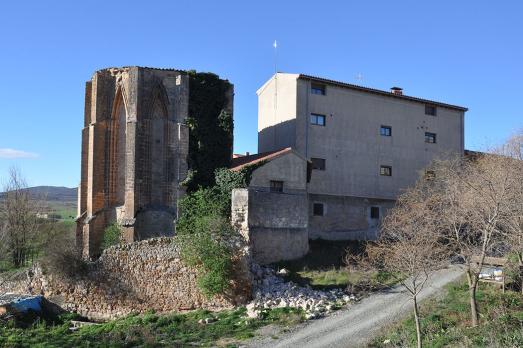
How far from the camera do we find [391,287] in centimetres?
2802

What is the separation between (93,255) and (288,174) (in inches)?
493

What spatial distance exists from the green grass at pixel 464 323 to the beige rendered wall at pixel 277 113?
1524cm

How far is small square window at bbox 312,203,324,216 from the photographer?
3716 cm

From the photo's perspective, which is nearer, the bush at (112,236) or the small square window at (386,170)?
the bush at (112,236)

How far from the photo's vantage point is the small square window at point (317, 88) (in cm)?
3791

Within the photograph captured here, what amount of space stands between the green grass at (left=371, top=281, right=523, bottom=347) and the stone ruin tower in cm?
1658

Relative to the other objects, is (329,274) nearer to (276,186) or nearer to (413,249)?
(276,186)

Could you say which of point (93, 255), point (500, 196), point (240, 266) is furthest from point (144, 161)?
point (500, 196)

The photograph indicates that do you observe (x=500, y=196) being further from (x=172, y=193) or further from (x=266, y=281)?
(x=172, y=193)

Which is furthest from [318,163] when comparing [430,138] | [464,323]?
[464,323]

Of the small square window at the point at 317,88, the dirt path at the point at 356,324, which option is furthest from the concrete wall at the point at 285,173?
the dirt path at the point at 356,324

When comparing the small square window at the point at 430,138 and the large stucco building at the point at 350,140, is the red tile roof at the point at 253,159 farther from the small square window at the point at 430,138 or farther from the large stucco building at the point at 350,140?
the small square window at the point at 430,138

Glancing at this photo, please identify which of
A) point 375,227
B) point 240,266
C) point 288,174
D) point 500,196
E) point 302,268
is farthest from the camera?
point 375,227

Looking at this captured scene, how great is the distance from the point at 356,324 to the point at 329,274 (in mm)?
5959
